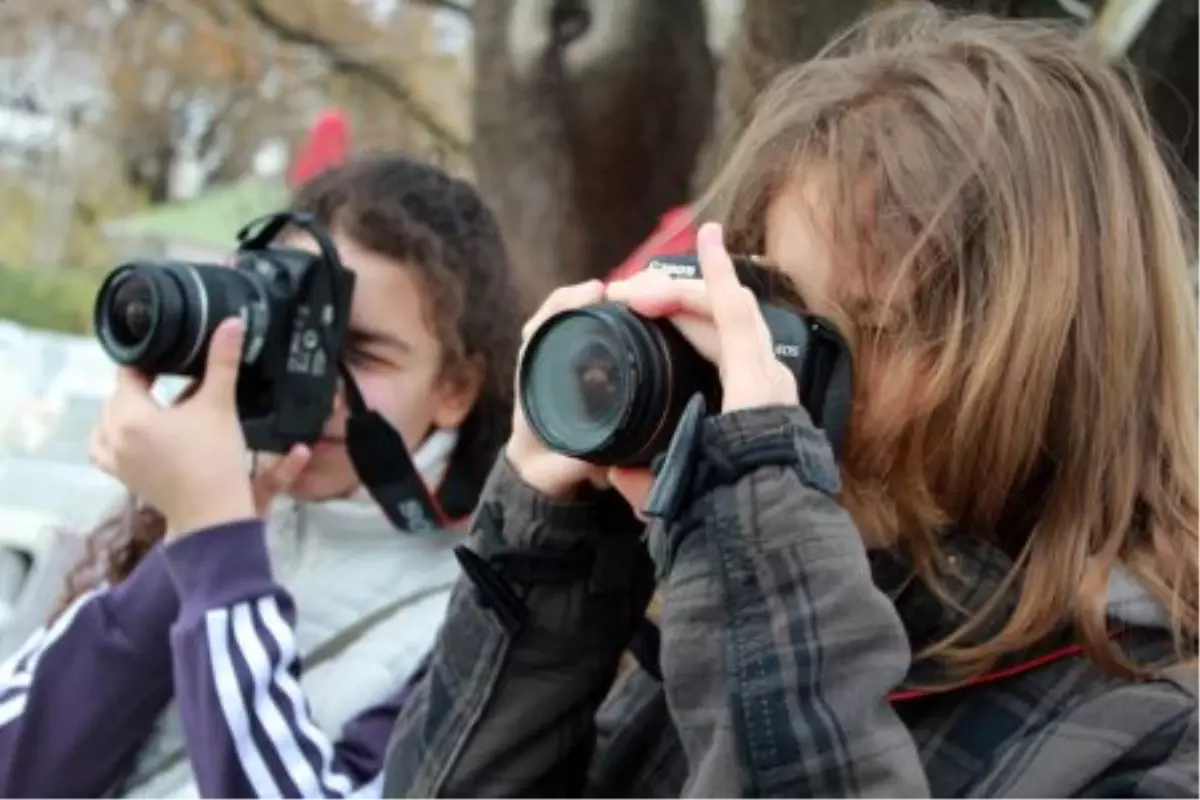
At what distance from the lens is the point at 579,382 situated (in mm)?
1033

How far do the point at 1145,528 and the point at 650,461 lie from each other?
30 cm

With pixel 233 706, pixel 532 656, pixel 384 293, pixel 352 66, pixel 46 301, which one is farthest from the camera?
pixel 46 301

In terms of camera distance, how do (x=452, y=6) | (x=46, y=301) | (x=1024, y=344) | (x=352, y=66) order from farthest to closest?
(x=46, y=301) < (x=352, y=66) < (x=452, y=6) < (x=1024, y=344)

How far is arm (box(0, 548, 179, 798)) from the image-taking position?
1.46m

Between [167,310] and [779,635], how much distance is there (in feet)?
2.39

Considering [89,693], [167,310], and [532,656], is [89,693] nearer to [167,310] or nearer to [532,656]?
[167,310]

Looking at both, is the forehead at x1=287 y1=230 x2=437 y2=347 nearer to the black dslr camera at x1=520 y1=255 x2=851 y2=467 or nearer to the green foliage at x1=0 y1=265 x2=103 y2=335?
the black dslr camera at x1=520 y1=255 x2=851 y2=467

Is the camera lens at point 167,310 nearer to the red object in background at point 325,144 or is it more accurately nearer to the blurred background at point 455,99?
the blurred background at point 455,99

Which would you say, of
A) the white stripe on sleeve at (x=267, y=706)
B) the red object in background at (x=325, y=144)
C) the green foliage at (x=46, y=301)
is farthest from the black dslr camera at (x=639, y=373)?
the green foliage at (x=46, y=301)

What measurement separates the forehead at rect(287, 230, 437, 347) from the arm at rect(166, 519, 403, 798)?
24 cm

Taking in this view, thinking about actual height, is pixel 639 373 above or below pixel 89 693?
above

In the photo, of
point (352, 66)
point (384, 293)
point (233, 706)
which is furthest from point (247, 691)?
point (352, 66)

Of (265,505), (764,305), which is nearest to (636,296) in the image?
(764,305)

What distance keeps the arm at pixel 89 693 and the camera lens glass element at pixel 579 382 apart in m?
0.57
